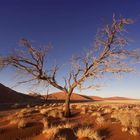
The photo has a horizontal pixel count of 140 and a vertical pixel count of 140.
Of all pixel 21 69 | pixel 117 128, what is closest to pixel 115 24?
pixel 21 69

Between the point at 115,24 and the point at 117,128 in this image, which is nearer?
the point at 117,128

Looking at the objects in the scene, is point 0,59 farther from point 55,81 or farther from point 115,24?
point 115,24

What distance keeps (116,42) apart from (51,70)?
6.05 meters

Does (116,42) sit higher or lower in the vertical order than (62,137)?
higher

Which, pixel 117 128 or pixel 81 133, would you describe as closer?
pixel 81 133

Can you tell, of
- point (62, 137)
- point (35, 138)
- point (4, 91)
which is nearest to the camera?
point (62, 137)

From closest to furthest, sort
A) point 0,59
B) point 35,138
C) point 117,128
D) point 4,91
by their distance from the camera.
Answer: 1. point 35,138
2. point 117,128
3. point 0,59
4. point 4,91

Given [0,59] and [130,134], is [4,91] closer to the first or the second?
[0,59]

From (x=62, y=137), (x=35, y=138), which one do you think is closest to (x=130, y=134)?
(x=62, y=137)

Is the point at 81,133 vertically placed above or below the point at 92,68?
below

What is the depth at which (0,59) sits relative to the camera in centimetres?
2105

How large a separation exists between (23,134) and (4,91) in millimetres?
66892

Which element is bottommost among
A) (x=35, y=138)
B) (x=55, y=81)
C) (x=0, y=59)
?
(x=35, y=138)

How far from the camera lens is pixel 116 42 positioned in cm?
2005
